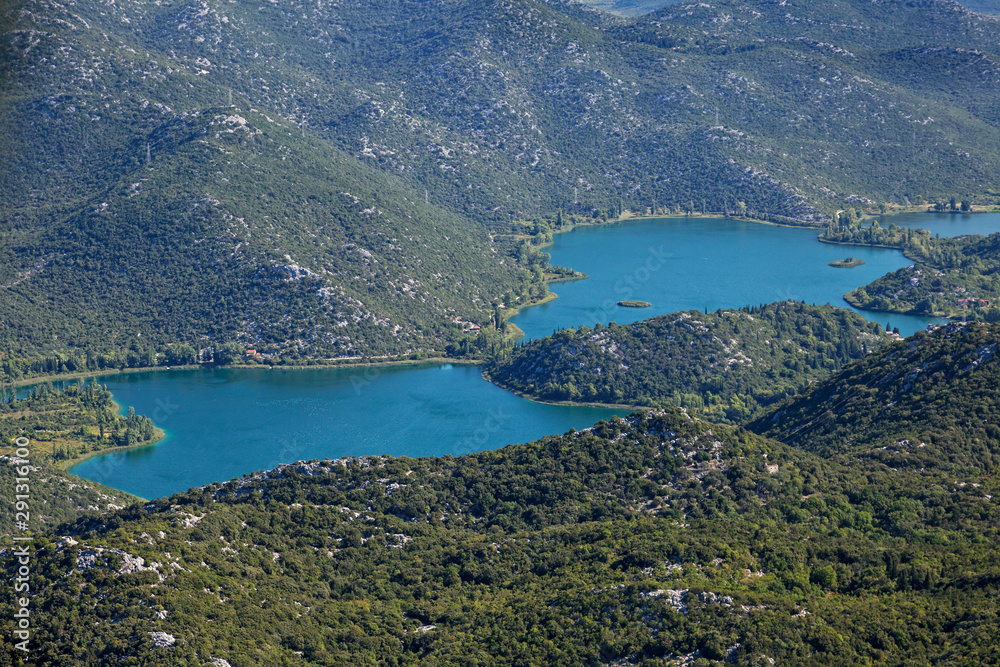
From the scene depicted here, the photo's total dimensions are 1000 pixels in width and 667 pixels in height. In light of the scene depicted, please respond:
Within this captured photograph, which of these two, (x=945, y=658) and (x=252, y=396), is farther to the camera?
(x=252, y=396)

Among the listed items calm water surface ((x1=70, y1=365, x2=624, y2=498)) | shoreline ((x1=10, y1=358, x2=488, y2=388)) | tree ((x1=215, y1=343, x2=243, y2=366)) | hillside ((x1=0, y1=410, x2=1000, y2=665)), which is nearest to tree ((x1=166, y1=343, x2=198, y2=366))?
shoreline ((x1=10, y1=358, x2=488, y2=388))

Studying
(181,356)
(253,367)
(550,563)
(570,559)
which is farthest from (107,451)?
(570,559)

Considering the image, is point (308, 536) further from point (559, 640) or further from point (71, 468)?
point (71, 468)

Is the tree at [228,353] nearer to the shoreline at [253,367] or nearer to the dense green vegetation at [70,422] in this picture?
the shoreline at [253,367]

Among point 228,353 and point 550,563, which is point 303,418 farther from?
point 550,563

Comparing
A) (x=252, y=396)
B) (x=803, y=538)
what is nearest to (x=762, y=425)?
(x=803, y=538)

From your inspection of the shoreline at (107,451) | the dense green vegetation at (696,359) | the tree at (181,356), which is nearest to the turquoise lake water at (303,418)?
the shoreline at (107,451)

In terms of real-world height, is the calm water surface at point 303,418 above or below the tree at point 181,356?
below
